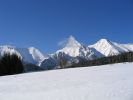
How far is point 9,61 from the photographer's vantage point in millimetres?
74375

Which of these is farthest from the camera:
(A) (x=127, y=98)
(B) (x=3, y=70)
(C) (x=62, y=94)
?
(B) (x=3, y=70)

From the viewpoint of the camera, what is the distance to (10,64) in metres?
74.1

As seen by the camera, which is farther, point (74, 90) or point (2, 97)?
point (2, 97)

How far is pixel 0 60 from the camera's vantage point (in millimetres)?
74438

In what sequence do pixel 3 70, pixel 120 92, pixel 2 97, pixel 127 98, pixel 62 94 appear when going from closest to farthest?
pixel 127 98
pixel 120 92
pixel 62 94
pixel 2 97
pixel 3 70

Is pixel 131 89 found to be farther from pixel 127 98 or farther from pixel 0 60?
pixel 0 60

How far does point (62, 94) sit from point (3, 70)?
5223 centimetres

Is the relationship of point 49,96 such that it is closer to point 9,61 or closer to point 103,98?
point 103,98

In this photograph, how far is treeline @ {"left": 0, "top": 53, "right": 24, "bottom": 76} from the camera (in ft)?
238

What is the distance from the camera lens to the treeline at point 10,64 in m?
72.5

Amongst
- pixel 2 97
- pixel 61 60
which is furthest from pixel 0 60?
pixel 2 97

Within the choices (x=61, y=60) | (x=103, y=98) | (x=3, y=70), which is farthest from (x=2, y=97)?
(x=61, y=60)

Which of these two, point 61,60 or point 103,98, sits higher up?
point 61,60

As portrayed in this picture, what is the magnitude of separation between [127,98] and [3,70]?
56.2 meters
